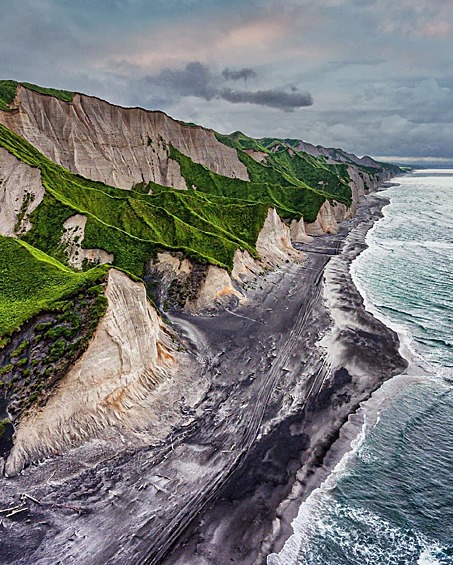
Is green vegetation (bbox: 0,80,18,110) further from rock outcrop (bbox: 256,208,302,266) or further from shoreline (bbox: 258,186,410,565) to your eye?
shoreline (bbox: 258,186,410,565)

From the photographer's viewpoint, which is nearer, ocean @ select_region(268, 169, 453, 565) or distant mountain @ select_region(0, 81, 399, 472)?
ocean @ select_region(268, 169, 453, 565)

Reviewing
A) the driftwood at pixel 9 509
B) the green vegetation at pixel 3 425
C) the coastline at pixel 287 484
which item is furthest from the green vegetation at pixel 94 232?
the coastline at pixel 287 484

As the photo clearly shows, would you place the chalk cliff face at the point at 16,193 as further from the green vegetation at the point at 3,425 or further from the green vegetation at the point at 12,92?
the green vegetation at the point at 3,425

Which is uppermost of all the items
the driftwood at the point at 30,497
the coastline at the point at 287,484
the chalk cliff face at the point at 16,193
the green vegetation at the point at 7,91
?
the green vegetation at the point at 7,91

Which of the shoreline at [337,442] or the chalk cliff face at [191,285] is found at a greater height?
the chalk cliff face at [191,285]

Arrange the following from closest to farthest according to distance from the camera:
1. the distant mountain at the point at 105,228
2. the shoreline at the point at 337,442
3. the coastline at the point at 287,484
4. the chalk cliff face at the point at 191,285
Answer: the coastline at the point at 287,484 < the shoreline at the point at 337,442 < the distant mountain at the point at 105,228 < the chalk cliff face at the point at 191,285

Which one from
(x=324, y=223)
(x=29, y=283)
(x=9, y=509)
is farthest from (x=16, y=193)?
(x=324, y=223)

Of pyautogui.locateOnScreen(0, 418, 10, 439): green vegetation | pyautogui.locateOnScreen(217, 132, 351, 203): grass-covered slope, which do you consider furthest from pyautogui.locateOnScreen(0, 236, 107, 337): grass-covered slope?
pyautogui.locateOnScreen(217, 132, 351, 203): grass-covered slope
